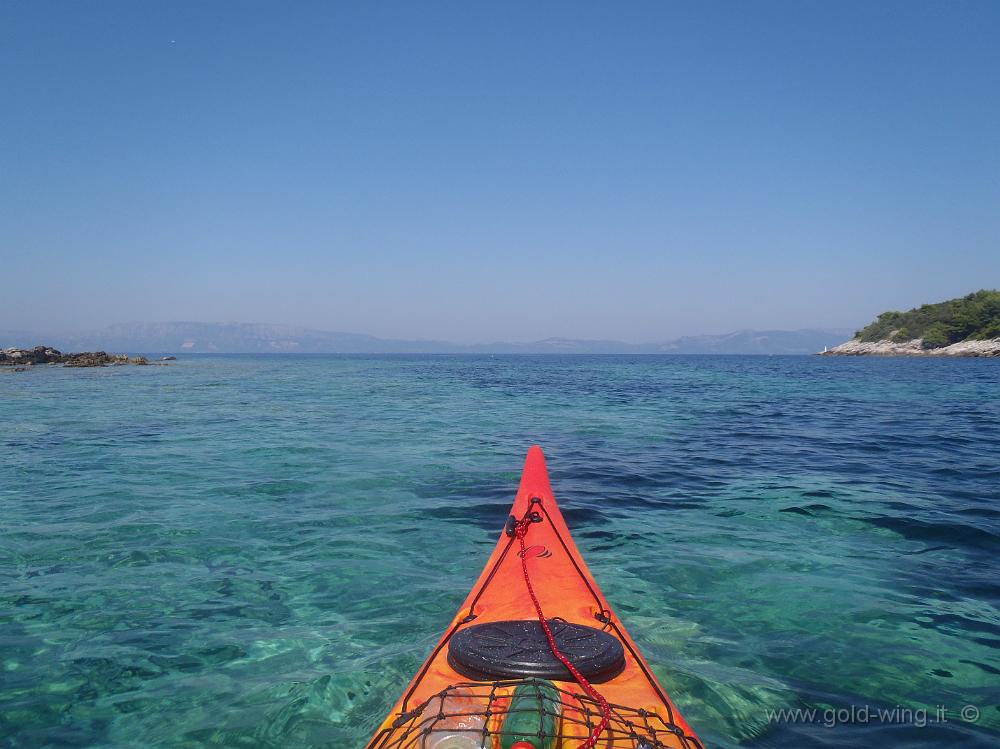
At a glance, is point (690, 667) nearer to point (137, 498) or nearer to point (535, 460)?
point (535, 460)

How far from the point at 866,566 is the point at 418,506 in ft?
21.3

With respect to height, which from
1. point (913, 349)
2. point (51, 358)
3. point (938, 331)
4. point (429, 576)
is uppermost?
point (938, 331)

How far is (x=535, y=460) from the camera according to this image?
8703mm

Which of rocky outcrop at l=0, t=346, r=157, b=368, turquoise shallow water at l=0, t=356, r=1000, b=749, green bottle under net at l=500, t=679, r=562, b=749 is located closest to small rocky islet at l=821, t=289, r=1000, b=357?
turquoise shallow water at l=0, t=356, r=1000, b=749

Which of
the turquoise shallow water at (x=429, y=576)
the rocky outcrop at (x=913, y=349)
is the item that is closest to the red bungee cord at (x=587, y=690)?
the turquoise shallow water at (x=429, y=576)

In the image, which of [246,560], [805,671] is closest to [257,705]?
[246,560]

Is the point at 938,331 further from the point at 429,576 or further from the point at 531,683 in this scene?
the point at 531,683

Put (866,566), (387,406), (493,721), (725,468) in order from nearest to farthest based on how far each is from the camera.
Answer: (493,721) → (866,566) → (725,468) → (387,406)

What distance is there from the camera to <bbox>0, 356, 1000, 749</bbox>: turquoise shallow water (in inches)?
179

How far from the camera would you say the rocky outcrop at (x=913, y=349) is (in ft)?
261

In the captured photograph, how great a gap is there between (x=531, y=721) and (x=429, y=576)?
14.3 feet

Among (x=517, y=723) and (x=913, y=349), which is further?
(x=913, y=349)

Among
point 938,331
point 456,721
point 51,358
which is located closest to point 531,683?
point 456,721

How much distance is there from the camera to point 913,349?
9962 cm
